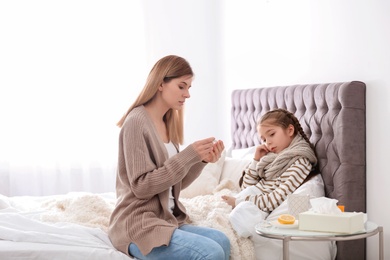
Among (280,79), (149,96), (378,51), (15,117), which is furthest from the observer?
(15,117)

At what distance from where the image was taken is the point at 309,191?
3211 millimetres

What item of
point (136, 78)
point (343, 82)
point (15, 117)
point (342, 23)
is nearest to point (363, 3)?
point (342, 23)

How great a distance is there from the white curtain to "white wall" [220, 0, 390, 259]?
1.11 metres

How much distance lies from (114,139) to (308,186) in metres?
2.60

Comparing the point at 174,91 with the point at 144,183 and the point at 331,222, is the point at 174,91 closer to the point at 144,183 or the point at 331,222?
the point at 144,183

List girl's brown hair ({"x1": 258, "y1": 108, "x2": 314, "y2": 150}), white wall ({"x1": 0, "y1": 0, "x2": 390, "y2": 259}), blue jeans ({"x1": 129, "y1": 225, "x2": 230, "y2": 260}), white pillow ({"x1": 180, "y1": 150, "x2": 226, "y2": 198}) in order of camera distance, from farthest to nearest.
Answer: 1. white wall ({"x1": 0, "y1": 0, "x2": 390, "y2": 259})
2. white pillow ({"x1": 180, "y1": 150, "x2": 226, "y2": 198})
3. girl's brown hair ({"x1": 258, "y1": 108, "x2": 314, "y2": 150})
4. blue jeans ({"x1": 129, "y1": 225, "x2": 230, "y2": 260})

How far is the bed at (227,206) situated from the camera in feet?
8.86

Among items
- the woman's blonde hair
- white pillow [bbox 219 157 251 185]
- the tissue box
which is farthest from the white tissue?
white pillow [bbox 219 157 251 185]

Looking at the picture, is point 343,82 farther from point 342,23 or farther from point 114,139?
point 114,139

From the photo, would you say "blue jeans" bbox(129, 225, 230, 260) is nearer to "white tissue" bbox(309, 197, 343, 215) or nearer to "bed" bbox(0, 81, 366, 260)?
"bed" bbox(0, 81, 366, 260)

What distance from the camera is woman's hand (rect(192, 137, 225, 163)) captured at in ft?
8.50

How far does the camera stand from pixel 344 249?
318 centimetres

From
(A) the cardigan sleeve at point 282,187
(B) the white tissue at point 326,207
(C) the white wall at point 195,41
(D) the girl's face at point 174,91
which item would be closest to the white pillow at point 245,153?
(A) the cardigan sleeve at point 282,187

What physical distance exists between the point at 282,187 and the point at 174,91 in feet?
2.70
